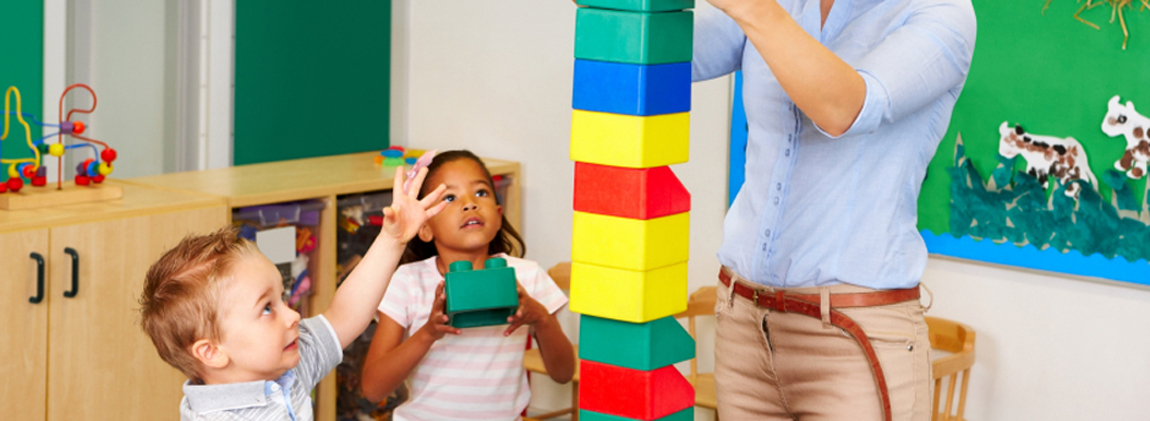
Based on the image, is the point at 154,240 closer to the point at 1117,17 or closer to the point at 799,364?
the point at 799,364

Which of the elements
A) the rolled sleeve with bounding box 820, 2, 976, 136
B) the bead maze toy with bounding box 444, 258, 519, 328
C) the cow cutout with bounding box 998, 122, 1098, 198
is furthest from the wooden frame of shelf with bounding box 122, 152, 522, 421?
the rolled sleeve with bounding box 820, 2, 976, 136

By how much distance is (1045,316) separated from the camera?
2.75 meters

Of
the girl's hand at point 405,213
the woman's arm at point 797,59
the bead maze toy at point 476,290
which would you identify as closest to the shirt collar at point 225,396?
the girl's hand at point 405,213

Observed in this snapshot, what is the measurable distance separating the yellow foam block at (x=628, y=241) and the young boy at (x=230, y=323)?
0.90 feet

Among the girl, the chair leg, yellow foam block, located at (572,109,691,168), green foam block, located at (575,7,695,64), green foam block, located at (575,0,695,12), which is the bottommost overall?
the chair leg

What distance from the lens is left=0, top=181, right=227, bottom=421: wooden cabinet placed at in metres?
2.29

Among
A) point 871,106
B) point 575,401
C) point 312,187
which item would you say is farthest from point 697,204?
point 871,106

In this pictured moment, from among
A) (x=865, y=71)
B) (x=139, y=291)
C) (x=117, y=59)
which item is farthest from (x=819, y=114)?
(x=117, y=59)

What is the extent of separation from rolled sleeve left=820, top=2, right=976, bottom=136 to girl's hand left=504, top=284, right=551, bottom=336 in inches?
34.8

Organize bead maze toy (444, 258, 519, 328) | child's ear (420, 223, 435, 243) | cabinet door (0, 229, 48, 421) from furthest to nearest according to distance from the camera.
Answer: cabinet door (0, 229, 48, 421), child's ear (420, 223, 435, 243), bead maze toy (444, 258, 519, 328)

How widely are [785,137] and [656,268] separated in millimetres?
285

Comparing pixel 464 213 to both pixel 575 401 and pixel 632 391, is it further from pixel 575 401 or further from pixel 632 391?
pixel 575 401

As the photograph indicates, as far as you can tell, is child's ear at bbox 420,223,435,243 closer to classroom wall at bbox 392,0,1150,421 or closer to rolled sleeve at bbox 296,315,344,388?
rolled sleeve at bbox 296,315,344,388

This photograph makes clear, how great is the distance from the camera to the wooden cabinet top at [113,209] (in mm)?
2310
